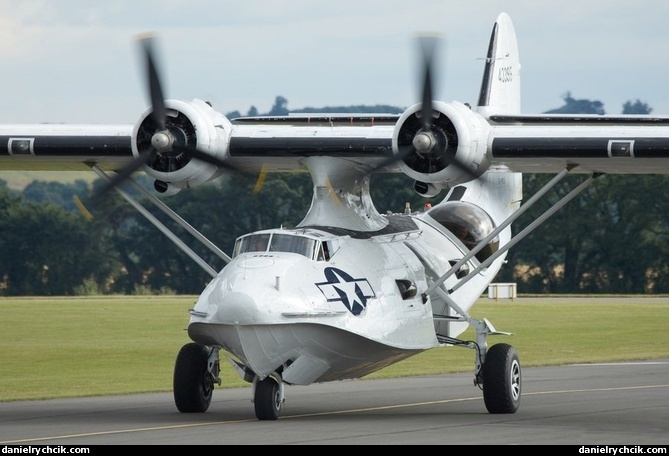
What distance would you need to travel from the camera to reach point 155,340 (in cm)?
3772

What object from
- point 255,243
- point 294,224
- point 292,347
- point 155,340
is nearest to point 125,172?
point 255,243

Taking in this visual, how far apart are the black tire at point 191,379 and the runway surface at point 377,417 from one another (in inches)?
9.5

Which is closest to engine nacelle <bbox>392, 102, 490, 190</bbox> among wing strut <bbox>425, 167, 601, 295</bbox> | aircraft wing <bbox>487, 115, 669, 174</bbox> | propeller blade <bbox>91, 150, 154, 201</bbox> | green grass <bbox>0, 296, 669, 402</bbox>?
aircraft wing <bbox>487, 115, 669, 174</bbox>

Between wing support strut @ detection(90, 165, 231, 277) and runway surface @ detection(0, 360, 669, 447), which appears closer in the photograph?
runway surface @ detection(0, 360, 669, 447)

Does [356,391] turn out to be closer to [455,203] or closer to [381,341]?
[455,203]

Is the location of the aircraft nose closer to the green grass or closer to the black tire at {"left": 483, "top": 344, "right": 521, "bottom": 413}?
the black tire at {"left": 483, "top": 344, "right": 521, "bottom": 413}

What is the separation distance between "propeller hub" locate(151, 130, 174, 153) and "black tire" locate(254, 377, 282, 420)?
3.63 metres

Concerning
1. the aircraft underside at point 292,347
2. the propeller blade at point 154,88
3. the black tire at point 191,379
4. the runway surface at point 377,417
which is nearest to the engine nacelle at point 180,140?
the propeller blade at point 154,88

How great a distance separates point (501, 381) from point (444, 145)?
132 inches

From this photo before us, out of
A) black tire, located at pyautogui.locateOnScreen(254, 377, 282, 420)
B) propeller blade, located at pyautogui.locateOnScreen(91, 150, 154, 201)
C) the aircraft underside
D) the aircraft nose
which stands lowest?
black tire, located at pyautogui.locateOnScreen(254, 377, 282, 420)

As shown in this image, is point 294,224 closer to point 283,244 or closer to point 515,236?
point 515,236

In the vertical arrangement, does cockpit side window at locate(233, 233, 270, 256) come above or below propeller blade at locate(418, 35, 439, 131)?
below

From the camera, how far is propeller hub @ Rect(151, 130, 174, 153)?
18203 mm

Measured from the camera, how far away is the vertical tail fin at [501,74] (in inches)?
972
